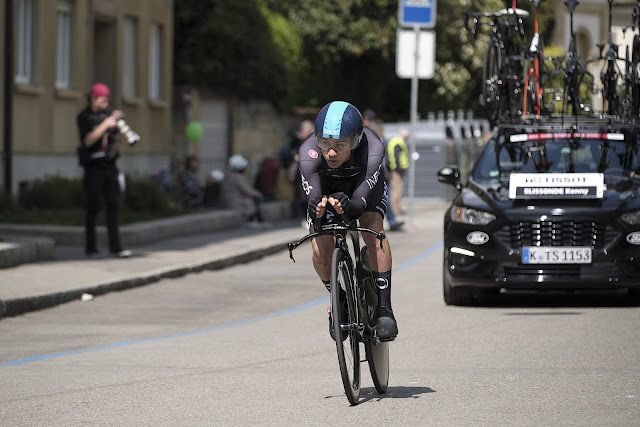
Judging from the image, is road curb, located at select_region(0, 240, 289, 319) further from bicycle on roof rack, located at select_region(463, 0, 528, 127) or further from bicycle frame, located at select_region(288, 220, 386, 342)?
bicycle frame, located at select_region(288, 220, 386, 342)

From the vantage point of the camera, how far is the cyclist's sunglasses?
7.95m

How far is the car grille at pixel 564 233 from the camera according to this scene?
12797mm

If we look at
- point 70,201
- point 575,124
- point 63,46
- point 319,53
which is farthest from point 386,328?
point 319,53

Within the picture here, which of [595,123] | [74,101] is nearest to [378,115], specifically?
[74,101]

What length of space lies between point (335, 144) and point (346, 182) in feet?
1.26

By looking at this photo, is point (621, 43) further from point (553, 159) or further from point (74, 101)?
point (74, 101)

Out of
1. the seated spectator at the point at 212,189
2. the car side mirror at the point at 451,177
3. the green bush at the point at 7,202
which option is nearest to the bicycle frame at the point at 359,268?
the car side mirror at the point at 451,177

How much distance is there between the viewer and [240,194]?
24734 mm

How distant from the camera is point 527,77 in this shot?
1535 centimetres

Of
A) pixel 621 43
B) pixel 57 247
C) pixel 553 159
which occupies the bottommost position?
pixel 57 247

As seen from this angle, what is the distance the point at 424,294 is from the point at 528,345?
4.12 metres

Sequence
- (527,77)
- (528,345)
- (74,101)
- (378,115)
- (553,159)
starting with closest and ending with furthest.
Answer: (528,345) < (553,159) < (527,77) < (74,101) < (378,115)

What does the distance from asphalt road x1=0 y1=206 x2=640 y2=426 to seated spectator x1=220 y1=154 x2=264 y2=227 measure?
29.7 ft

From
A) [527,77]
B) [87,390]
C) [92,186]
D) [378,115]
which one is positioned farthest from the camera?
[378,115]
